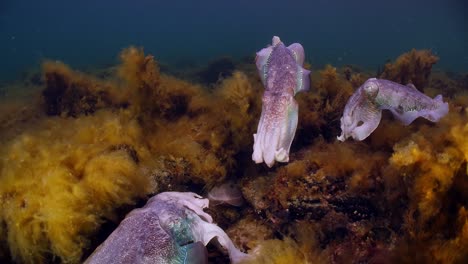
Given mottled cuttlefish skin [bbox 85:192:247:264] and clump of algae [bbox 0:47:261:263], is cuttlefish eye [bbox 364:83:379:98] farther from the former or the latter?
mottled cuttlefish skin [bbox 85:192:247:264]

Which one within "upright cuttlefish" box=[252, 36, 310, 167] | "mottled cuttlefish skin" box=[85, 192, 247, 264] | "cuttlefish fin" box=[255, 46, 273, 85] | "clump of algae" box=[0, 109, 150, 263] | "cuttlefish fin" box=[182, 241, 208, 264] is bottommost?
"cuttlefish fin" box=[182, 241, 208, 264]

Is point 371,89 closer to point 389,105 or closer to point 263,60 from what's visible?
point 389,105

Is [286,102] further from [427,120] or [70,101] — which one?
[70,101]

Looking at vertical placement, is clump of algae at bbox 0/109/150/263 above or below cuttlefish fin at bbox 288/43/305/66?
below

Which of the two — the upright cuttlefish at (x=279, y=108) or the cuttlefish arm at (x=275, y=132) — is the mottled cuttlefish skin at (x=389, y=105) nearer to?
the upright cuttlefish at (x=279, y=108)

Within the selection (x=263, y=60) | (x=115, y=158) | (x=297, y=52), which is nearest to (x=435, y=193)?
(x=297, y=52)

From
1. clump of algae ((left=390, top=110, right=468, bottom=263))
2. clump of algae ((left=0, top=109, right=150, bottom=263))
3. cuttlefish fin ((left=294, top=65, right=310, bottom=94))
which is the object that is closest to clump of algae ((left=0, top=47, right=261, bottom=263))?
clump of algae ((left=0, top=109, right=150, bottom=263))

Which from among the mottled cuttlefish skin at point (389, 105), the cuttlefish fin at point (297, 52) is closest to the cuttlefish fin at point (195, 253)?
the mottled cuttlefish skin at point (389, 105)
